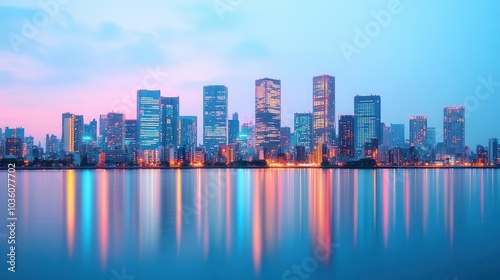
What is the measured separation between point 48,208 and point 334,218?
17.6 meters

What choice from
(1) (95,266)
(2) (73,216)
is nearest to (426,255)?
(1) (95,266)

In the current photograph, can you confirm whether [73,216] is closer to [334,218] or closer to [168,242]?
[168,242]

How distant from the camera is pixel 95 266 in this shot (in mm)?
14586

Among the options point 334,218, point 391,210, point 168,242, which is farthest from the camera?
point 391,210

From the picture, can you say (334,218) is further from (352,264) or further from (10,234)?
(10,234)

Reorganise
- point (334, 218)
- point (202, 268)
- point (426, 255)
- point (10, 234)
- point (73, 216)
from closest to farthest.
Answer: point (202, 268), point (426, 255), point (10, 234), point (334, 218), point (73, 216)

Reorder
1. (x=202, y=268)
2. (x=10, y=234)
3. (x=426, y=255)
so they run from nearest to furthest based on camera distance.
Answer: (x=202, y=268) → (x=426, y=255) → (x=10, y=234)

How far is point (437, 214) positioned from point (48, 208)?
75.6 feet

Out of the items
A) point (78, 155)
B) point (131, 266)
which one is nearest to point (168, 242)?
point (131, 266)

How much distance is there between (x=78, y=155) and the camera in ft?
536

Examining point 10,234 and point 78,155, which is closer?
point 10,234

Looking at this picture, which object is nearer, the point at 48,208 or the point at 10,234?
the point at 10,234

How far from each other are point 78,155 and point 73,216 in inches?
5688

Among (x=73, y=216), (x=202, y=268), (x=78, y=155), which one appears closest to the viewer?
(x=202, y=268)
